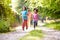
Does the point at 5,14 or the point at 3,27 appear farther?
the point at 5,14

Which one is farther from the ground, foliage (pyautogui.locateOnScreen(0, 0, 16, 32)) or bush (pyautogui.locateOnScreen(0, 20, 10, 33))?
foliage (pyautogui.locateOnScreen(0, 0, 16, 32))

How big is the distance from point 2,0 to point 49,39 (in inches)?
315

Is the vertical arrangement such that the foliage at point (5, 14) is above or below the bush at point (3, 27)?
above

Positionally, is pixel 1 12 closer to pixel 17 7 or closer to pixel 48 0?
pixel 48 0

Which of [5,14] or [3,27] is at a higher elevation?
[5,14]

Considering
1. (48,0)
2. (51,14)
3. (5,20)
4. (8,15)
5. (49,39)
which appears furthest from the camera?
(51,14)

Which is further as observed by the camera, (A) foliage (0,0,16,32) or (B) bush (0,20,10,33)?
(A) foliage (0,0,16,32)

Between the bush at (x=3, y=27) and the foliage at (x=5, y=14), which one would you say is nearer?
the bush at (x=3, y=27)

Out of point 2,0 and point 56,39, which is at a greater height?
point 2,0

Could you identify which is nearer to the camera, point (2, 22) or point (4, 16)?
point (2, 22)

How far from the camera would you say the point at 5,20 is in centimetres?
1934

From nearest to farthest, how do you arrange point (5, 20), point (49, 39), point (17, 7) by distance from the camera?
1. point (49, 39)
2. point (5, 20)
3. point (17, 7)

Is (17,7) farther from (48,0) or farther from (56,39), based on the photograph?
(56,39)

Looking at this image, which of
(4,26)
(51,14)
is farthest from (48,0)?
(51,14)
